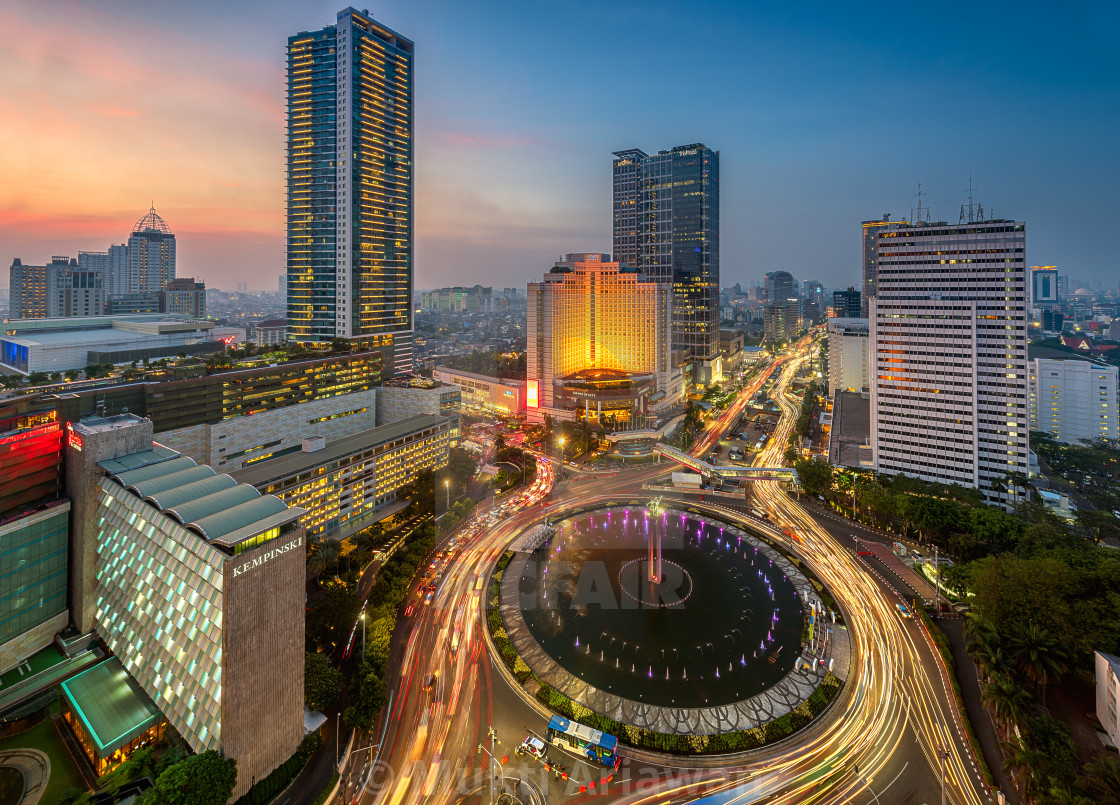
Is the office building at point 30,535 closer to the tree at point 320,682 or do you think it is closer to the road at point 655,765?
the tree at point 320,682

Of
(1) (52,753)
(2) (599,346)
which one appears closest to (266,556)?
(1) (52,753)

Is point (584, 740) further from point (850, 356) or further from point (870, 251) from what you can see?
point (870, 251)

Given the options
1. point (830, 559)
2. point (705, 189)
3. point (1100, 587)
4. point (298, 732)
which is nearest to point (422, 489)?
point (298, 732)

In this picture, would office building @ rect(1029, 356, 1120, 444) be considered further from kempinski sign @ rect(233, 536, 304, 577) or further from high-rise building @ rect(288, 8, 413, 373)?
high-rise building @ rect(288, 8, 413, 373)

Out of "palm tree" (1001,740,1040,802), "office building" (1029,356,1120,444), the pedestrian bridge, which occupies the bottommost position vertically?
"palm tree" (1001,740,1040,802)

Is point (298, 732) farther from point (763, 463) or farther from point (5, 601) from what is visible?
point (763, 463)

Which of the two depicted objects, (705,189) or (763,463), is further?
(705,189)

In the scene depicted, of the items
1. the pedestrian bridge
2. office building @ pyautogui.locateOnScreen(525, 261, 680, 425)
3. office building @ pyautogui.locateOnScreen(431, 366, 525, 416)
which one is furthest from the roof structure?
office building @ pyautogui.locateOnScreen(525, 261, 680, 425)
